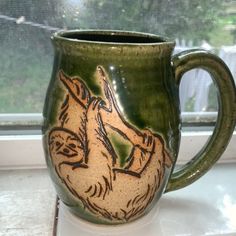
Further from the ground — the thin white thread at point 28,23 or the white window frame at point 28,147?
the thin white thread at point 28,23

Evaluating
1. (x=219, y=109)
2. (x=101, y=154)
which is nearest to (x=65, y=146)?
(x=101, y=154)

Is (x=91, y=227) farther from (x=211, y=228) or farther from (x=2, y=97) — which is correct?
(x=2, y=97)

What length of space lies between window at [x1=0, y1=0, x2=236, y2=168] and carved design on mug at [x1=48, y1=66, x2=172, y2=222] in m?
0.21

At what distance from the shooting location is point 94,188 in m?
0.41

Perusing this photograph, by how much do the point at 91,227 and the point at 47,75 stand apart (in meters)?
0.25

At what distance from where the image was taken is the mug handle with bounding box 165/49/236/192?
431mm

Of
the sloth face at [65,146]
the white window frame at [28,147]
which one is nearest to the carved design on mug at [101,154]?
the sloth face at [65,146]

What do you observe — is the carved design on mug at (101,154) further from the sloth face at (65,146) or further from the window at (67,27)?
the window at (67,27)

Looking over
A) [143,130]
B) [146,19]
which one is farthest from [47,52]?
[143,130]

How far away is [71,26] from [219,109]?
0.26m

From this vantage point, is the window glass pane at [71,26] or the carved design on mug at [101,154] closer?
the carved design on mug at [101,154]

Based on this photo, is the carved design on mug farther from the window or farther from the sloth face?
the window

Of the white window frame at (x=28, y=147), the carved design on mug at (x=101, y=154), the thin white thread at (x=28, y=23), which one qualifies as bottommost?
the white window frame at (x=28, y=147)

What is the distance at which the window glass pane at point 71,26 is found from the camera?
23.1 inches
